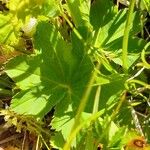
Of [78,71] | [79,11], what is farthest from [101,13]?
[78,71]

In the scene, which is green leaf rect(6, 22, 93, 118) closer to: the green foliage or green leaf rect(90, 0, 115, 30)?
the green foliage

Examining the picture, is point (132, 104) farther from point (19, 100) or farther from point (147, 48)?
point (19, 100)

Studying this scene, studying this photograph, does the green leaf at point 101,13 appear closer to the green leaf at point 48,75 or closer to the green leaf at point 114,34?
the green leaf at point 114,34

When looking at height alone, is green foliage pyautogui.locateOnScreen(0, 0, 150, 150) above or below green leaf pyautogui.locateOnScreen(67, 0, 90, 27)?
below

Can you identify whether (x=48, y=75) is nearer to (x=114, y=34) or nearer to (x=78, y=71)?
(x=78, y=71)

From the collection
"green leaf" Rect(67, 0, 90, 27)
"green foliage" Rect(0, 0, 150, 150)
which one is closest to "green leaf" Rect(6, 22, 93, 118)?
"green foliage" Rect(0, 0, 150, 150)

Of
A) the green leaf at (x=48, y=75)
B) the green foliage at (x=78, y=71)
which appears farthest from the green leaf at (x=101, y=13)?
the green leaf at (x=48, y=75)

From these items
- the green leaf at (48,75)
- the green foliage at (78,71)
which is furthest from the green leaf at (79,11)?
the green leaf at (48,75)

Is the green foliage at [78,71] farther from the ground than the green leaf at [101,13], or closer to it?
closer to it

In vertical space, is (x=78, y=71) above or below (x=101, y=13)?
below
